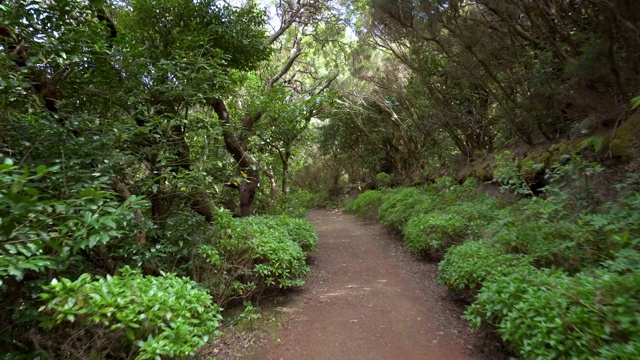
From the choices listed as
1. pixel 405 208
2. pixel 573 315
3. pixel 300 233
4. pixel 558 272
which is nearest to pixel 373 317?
pixel 558 272

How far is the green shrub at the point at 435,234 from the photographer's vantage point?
5.46 m

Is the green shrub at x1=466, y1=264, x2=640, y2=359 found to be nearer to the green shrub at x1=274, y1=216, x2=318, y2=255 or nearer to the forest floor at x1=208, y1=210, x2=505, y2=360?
the forest floor at x1=208, y1=210, x2=505, y2=360

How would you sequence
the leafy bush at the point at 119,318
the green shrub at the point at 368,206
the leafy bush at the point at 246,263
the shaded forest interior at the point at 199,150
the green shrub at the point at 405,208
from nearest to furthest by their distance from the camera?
1. the leafy bush at the point at 119,318
2. the shaded forest interior at the point at 199,150
3. the leafy bush at the point at 246,263
4. the green shrub at the point at 405,208
5. the green shrub at the point at 368,206

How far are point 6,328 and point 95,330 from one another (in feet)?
1.82

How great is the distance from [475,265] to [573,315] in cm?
165

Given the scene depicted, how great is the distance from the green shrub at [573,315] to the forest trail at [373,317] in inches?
31.9

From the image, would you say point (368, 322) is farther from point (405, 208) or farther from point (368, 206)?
point (368, 206)

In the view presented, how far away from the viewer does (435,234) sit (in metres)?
5.69

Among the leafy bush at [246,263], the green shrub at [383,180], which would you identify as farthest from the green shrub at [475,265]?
the green shrub at [383,180]

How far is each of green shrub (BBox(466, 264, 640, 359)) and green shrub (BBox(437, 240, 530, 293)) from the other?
1.84 feet

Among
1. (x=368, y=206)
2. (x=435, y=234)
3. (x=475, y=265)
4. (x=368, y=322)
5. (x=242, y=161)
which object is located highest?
(x=242, y=161)

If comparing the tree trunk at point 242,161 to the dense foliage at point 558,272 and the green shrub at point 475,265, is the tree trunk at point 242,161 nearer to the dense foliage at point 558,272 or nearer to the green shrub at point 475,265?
the green shrub at point 475,265

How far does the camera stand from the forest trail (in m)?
3.28

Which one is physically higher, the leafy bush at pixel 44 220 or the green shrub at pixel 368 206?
the leafy bush at pixel 44 220
